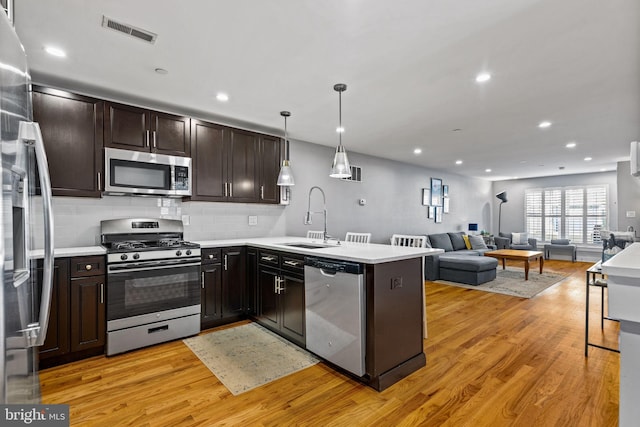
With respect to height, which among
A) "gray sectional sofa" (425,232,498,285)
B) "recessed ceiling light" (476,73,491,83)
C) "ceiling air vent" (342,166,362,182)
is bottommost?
"gray sectional sofa" (425,232,498,285)

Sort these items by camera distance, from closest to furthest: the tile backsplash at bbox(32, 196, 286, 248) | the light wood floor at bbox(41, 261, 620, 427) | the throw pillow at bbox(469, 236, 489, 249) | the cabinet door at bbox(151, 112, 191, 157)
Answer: the light wood floor at bbox(41, 261, 620, 427) → the tile backsplash at bbox(32, 196, 286, 248) → the cabinet door at bbox(151, 112, 191, 157) → the throw pillow at bbox(469, 236, 489, 249)

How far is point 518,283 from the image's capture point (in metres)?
5.68

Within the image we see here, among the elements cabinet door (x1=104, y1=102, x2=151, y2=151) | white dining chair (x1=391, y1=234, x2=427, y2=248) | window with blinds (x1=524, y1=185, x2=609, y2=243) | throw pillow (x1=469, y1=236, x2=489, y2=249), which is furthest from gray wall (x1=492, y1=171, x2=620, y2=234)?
cabinet door (x1=104, y1=102, x2=151, y2=151)

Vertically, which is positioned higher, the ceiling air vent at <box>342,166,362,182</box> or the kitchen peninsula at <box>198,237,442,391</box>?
the ceiling air vent at <box>342,166,362,182</box>

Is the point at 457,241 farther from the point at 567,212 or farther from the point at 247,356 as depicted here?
the point at 247,356

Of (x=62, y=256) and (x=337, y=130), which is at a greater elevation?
(x=337, y=130)

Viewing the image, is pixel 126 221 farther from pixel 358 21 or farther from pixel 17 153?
pixel 358 21

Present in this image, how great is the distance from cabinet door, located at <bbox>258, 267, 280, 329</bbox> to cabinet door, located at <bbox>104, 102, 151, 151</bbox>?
1.87m

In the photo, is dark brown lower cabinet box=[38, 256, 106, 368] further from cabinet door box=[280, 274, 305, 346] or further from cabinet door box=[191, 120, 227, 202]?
cabinet door box=[280, 274, 305, 346]

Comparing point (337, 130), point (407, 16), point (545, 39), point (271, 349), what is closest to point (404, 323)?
point (271, 349)

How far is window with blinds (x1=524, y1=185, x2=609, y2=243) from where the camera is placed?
848 cm

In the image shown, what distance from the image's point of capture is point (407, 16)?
196 centimetres

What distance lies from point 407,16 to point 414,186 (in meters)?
5.73

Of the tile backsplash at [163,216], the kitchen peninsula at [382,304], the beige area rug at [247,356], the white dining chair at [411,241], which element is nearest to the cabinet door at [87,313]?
the tile backsplash at [163,216]
